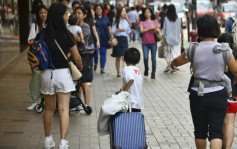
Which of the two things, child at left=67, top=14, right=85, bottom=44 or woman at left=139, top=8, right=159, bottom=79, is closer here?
child at left=67, top=14, right=85, bottom=44

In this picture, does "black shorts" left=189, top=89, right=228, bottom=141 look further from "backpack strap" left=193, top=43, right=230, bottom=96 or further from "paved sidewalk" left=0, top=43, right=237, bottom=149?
"paved sidewalk" left=0, top=43, right=237, bottom=149

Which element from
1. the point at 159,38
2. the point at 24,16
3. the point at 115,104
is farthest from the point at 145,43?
the point at 24,16

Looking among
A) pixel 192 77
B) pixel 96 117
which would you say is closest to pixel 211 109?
pixel 192 77

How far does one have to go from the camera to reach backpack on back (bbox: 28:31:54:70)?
6.45 m

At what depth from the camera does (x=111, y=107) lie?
5633 mm

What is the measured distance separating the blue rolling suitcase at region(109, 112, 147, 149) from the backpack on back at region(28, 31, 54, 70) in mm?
1233

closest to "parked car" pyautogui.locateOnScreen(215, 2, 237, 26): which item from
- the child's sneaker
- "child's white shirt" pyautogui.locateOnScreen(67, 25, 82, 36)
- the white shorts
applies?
"child's white shirt" pyautogui.locateOnScreen(67, 25, 82, 36)

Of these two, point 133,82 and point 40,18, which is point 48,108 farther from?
point 40,18

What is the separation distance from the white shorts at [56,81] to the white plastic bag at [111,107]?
3.18 feet

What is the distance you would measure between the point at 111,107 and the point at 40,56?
129 cm

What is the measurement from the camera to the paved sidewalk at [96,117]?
729cm

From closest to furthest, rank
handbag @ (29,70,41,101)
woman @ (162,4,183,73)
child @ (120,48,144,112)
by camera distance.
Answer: child @ (120,48,144,112) < handbag @ (29,70,41,101) < woman @ (162,4,183,73)

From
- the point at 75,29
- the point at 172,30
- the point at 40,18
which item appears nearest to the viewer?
the point at 40,18

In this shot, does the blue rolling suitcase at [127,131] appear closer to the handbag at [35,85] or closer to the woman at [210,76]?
the woman at [210,76]
